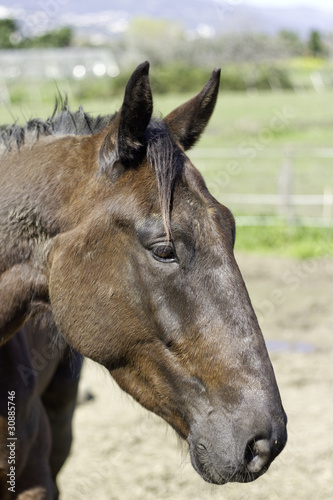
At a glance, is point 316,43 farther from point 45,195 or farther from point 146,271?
point 146,271

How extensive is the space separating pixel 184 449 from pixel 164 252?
2.68ft

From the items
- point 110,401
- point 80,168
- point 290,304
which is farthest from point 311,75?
point 80,168

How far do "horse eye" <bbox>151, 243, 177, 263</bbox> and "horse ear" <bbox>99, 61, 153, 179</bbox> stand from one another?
0.32m

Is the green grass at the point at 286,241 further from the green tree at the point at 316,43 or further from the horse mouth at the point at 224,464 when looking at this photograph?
the green tree at the point at 316,43

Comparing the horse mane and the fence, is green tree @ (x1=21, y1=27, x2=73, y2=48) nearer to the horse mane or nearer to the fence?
the fence

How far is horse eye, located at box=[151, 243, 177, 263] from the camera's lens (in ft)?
6.13

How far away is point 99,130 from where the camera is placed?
222 cm

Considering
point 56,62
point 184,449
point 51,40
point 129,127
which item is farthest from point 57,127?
point 56,62

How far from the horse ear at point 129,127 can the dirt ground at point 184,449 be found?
111cm

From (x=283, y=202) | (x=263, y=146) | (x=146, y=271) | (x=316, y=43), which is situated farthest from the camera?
(x=316, y=43)

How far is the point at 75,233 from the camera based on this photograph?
2.00 meters

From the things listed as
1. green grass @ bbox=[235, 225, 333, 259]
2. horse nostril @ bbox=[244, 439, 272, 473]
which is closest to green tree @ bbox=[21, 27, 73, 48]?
green grass @ bbox=[235, 225, 333, 259]

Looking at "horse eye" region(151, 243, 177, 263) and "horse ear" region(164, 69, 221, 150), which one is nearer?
"horse eye" region(151, 243, 177, 263)

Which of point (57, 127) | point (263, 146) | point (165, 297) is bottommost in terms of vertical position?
point (263, 146)
